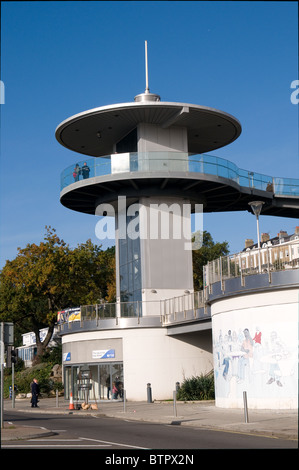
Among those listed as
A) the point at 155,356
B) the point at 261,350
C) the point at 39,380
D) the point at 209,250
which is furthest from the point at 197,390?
the point at 209,250

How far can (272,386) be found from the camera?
79.1ft

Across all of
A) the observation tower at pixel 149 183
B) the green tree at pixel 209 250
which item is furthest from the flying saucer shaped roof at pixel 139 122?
the green tree at pixel 209 250

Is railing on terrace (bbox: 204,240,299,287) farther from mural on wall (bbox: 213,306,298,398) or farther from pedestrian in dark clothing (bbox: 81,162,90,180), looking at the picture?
pedestrian in dark clothing (bbox: 81,162,90,180)

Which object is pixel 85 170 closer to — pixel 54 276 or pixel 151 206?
pixel 151 206

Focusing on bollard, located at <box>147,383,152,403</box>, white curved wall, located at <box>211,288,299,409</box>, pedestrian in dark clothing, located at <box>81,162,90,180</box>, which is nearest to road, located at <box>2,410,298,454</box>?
white curved wall, located at <box>211,288,299,409</box>

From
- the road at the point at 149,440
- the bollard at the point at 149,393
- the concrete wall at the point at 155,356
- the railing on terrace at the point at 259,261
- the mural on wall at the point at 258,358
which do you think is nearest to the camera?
the road at the point at 149,440

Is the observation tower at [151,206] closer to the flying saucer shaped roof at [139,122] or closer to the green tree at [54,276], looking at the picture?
the flying saucer shaped roof at [139,122]

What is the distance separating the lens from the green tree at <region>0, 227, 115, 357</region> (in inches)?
2195

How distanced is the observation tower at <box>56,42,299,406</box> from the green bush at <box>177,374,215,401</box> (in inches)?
102

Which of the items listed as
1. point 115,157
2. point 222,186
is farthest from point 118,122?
point 222,186

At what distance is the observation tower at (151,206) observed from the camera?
39.1 m

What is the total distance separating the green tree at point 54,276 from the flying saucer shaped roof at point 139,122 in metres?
12.2
